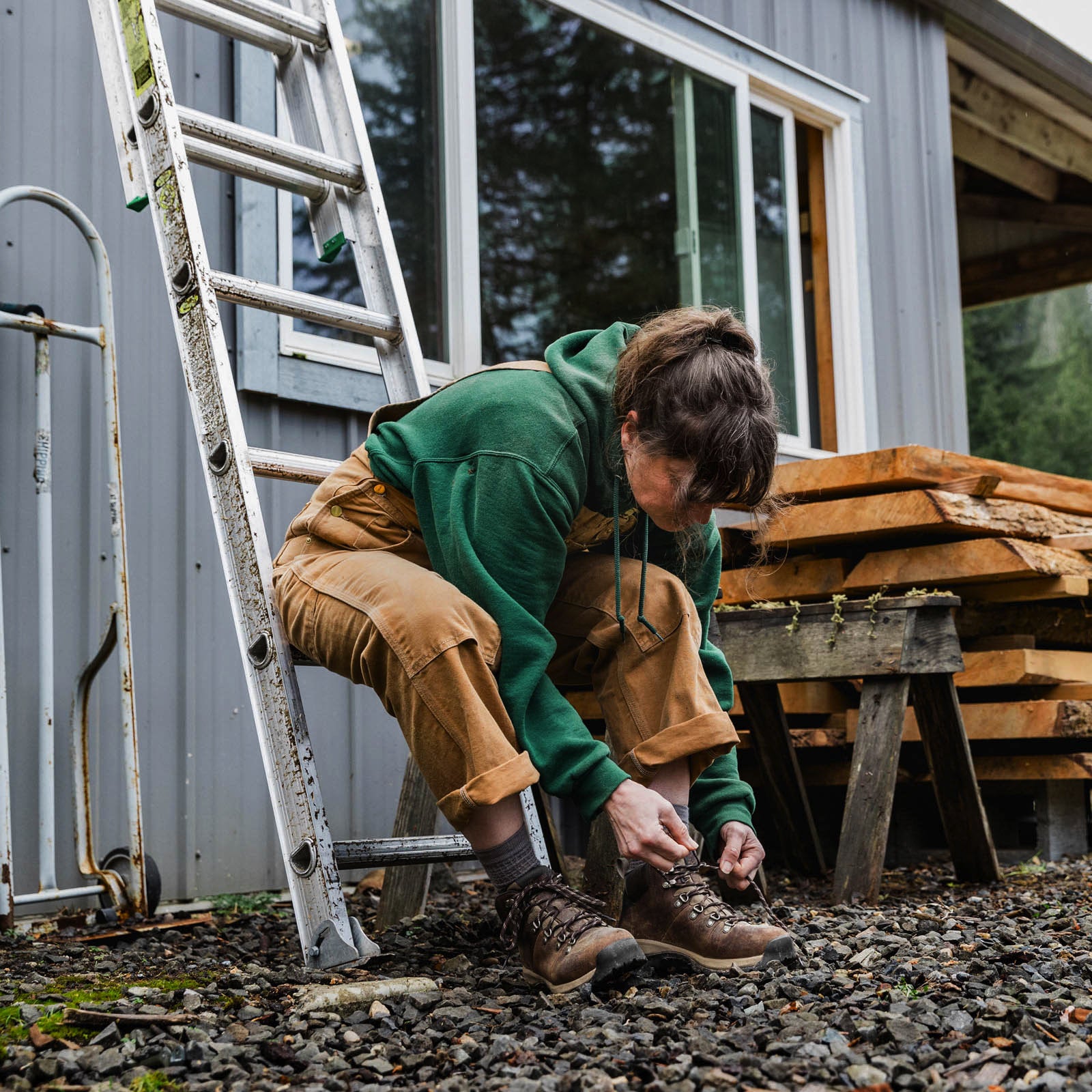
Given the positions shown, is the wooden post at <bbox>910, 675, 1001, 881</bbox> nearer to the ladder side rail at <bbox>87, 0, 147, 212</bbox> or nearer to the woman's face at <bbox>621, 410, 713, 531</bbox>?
the woman's face at <bbox>621, 410, 713, 531</bbox>

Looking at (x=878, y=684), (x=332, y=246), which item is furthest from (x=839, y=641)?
(x=332, y=246)

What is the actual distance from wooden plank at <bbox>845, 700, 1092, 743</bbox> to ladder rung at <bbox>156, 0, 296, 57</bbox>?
249 cm

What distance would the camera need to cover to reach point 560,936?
1.98 metres

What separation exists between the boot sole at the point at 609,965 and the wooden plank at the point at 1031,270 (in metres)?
9.87

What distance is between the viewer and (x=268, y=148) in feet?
9.25

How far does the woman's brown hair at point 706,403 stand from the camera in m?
2.01

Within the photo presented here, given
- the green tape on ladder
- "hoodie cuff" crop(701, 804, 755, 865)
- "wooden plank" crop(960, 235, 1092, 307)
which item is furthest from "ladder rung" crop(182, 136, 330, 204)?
"wooden plank" crop(960, 235, 1092, 307)

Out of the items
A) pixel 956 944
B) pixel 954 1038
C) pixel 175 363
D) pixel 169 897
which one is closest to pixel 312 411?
pixel 175 363

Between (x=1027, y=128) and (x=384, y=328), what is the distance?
6194mm

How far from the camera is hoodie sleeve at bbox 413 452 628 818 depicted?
200 cm

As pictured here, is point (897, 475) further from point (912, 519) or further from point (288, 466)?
point (288, 466)

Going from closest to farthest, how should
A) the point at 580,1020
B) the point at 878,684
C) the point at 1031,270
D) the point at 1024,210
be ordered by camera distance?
the point at 580,1020 → the point at 878,684 → the point at 1024,210 → the point at 1031,270

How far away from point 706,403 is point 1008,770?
2470 millimetres

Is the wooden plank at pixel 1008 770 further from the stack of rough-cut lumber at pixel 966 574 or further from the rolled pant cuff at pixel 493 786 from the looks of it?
the rolled pant cuff at pixel 493 786
